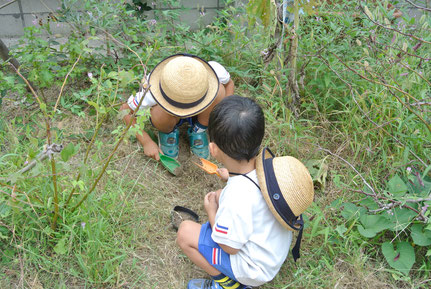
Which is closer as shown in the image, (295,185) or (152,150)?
(295,185)

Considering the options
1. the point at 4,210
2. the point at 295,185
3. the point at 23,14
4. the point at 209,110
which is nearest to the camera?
the point at 295,185

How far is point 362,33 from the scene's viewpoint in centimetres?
239

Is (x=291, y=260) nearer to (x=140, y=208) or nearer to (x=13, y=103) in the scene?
(x=140, y=208)

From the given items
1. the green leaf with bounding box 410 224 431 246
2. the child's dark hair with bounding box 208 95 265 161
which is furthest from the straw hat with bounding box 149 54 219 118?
the green leaf with bounding box 410 224 431 246

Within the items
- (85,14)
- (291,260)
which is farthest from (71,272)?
(85,14)

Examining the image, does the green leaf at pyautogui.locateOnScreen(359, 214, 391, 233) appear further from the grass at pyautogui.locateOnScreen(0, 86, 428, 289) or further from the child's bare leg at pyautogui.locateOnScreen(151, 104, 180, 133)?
the child's bare leg at pyautogui.locateOnScreen(151, 104, 180, 133)

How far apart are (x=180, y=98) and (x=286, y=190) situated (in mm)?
921

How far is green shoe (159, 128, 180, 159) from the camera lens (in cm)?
235

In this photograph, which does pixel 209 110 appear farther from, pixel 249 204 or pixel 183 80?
pixel 249 204

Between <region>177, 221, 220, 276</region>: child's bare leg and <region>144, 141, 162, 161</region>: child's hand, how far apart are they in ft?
2.35

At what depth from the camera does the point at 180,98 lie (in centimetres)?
207

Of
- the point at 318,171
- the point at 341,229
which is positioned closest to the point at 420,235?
the point at 341,229

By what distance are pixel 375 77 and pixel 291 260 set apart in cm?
120

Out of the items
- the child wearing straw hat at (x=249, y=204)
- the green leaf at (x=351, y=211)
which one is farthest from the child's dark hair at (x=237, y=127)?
the green leaf at (x=351, y=211)
